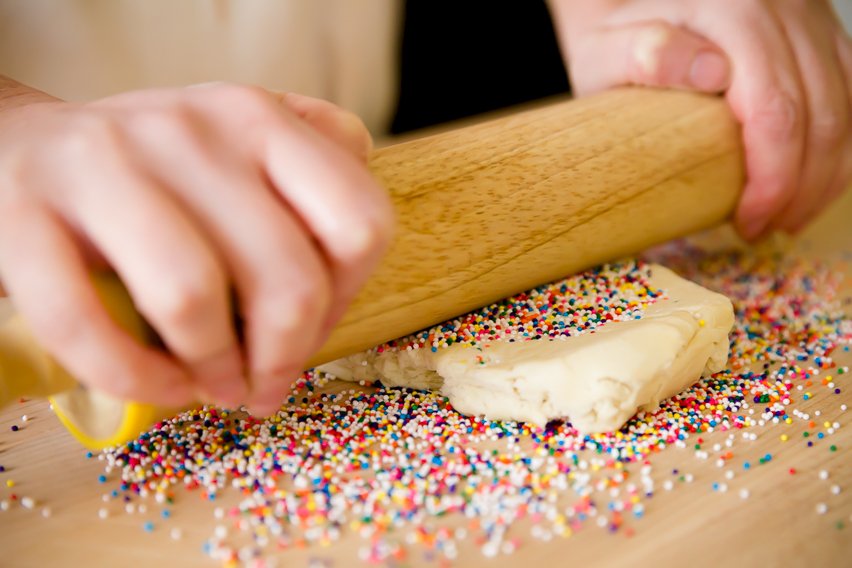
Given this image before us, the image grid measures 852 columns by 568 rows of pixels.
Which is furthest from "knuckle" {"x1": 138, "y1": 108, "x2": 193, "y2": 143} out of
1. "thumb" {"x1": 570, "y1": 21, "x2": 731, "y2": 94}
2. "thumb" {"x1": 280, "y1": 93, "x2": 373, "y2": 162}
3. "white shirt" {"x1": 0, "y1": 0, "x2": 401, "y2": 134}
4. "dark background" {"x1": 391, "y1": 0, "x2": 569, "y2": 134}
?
"dark background" {"x1": 391, "y1": 0, "x2": 569, "y2": 134}

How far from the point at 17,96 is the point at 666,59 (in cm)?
81

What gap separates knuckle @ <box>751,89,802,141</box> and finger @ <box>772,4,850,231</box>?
51 millimetres

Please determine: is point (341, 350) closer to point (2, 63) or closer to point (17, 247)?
point (17, 247)

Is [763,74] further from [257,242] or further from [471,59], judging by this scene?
[471,59]

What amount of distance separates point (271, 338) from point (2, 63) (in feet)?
3.41

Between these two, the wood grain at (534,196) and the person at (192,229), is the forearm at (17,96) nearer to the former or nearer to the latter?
the person at (192,229)

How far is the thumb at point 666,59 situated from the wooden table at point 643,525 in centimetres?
52

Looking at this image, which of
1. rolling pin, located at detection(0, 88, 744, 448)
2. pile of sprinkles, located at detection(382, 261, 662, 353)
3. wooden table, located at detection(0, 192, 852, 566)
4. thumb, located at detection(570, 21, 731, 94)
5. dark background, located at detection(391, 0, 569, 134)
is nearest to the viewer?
wooden table, located at detection(0, 192, 852, 566)

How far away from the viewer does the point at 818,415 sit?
32.7 inches

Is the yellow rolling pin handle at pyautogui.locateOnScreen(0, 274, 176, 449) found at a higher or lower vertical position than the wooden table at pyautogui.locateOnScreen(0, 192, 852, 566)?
higher

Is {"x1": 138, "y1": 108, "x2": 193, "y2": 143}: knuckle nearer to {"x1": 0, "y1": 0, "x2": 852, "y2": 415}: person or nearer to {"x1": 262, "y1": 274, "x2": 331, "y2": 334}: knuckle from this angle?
{"x1": 0, "y1": 0, "x2": 852, "y2": 415}: person

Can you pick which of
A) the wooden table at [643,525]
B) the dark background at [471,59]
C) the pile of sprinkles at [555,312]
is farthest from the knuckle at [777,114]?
the dark background at [471,59]

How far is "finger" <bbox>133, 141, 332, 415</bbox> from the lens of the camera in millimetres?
542

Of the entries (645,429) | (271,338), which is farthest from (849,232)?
(271,338)
